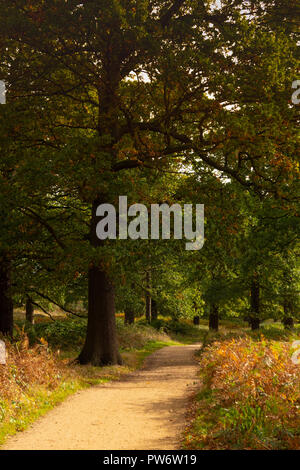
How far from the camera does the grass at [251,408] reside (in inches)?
261

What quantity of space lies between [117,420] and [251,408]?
2.81 meters

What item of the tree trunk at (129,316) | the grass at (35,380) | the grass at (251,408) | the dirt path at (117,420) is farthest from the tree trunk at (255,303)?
the grass at (251,408)

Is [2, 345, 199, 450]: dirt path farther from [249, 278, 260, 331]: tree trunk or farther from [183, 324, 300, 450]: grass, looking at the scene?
[249, 278, 260, 331]: tree trunk

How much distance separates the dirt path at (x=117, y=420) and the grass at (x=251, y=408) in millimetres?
466

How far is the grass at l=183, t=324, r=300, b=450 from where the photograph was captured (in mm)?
6617

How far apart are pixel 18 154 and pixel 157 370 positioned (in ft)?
29.5

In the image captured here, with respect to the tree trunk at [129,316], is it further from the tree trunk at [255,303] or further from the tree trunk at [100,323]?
the tree trunk at [100,323]

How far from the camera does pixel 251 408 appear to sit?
7.25 m

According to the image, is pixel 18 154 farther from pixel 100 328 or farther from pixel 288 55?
pixel 288 55

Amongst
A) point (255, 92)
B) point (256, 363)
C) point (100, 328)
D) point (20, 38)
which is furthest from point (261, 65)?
point (100, 328)

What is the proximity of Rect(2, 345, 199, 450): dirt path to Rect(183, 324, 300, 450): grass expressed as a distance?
1.53 feet

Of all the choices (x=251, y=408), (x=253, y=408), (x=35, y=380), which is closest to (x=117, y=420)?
(x=35, y=380)

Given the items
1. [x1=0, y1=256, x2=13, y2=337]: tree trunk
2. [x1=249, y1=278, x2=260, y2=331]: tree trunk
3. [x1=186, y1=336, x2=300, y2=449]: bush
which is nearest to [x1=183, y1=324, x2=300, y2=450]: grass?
[x1=186, y1=336, x2=300, y2=449]: bush

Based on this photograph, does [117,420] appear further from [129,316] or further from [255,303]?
[129,316]
